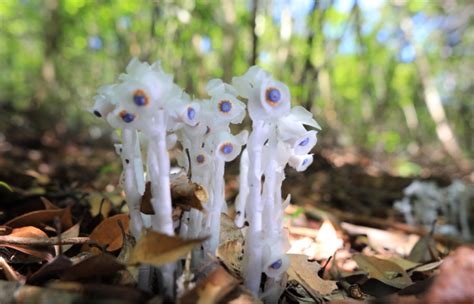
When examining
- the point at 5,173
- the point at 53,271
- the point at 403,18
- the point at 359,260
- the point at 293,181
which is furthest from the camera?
the point at 403,18

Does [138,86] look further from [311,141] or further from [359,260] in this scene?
[359,260]

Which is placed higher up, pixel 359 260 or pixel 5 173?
pixel 5 173

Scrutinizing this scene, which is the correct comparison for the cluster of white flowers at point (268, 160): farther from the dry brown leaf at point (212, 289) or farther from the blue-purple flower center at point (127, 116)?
the blue-purple flower center at point (127, 116)

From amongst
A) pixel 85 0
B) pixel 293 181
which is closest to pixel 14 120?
pixel 85 0

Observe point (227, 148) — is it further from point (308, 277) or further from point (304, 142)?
point (308, 277)

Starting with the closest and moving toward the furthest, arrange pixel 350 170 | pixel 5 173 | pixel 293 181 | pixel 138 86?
1. pixel 138 86
2. pixel 5 173
3. pixel 293 181
4. pixel 350 170

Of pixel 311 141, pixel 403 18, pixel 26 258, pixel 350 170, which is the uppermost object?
pixel 403 18

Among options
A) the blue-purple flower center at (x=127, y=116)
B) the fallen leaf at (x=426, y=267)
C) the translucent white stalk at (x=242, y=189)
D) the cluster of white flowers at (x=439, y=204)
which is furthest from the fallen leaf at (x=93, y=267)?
the cluster of white flowers at (x=439, y=204)
